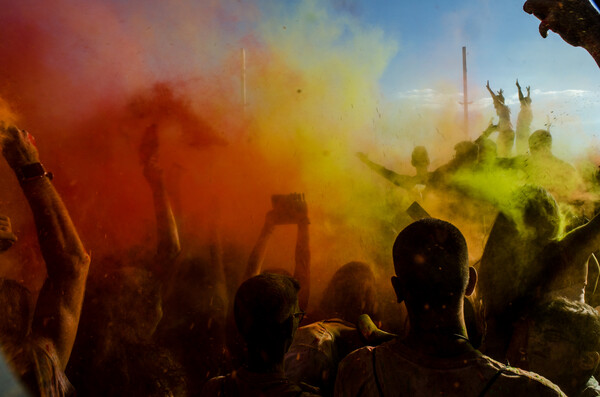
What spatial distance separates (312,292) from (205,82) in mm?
3343

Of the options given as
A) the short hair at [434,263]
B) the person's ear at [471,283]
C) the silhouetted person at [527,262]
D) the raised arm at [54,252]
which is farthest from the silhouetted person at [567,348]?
the raised arm at [54,252]

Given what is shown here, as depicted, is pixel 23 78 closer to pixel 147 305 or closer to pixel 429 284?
pixel 147 305

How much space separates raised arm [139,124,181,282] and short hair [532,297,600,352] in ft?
12.2

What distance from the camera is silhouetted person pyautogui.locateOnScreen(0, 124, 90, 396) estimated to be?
3.27 m

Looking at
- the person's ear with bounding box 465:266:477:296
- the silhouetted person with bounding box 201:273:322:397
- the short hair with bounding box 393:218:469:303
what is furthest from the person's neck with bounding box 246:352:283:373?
the person's ear with bounding box 465:266:477:296

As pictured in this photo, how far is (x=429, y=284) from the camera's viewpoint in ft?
5.55

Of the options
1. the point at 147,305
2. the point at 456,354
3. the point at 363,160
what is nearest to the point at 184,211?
the point at 147,305

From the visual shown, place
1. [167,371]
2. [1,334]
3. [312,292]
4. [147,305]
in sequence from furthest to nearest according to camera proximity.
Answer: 1. [312,292]
2. [147,305]
3. [167,371]
4. [1,334]

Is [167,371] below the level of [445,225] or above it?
below

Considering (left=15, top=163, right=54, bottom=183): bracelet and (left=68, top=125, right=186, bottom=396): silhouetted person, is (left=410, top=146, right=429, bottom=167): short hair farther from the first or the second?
(left=15, top=163, right=54, bottom=183): bracelet

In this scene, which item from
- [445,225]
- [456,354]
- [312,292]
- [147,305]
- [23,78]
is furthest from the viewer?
[312,292]

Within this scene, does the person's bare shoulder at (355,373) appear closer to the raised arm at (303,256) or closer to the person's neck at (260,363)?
the person's neck at (260,363)

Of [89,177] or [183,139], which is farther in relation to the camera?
[183,139]

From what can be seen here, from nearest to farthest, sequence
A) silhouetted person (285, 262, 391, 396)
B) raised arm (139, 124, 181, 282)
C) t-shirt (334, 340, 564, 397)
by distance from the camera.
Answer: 1. t-shirt (334, 340, 564, 397)
2. silhouetted person (285, 262, 391, 396)
3. raised arm (139, 124, 181, 282)
